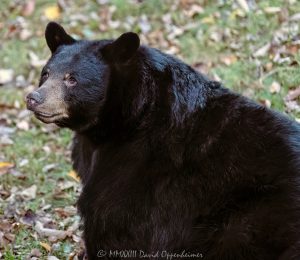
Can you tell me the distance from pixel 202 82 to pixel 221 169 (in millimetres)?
751

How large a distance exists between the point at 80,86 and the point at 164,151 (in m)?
0.79

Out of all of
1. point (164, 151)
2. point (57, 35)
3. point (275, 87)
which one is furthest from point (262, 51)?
point (164, 151)

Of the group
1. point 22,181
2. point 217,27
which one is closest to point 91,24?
point 217,27

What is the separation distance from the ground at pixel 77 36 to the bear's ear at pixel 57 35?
5.91 ft

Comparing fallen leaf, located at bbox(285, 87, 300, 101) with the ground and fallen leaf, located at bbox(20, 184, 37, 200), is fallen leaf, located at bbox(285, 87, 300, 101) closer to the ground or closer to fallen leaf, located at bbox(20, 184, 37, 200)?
the ground

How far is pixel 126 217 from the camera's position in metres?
4.67

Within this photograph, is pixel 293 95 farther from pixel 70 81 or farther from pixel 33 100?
pixel 33 100

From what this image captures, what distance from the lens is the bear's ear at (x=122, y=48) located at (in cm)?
475

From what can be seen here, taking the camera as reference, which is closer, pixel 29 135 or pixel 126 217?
pixel 126 217

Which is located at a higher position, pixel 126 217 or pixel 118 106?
pixel 118 106

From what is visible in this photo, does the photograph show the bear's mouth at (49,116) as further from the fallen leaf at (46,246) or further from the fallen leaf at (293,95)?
the fallen leaf at (293,95)

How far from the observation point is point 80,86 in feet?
15.7

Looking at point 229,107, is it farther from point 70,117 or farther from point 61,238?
point 61,238

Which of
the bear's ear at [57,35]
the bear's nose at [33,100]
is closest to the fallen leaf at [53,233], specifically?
the bear's nose at [33,100]
